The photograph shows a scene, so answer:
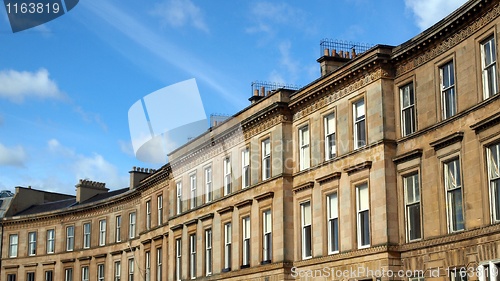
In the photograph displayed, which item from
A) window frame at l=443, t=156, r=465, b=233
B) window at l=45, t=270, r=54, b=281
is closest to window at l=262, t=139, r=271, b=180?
window frame at l=443, t=156, r=465, b=233

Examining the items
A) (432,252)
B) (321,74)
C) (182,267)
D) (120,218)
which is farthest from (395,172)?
(120,218)

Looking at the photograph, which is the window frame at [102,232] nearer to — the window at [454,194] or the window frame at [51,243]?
the window frame at [51,243]

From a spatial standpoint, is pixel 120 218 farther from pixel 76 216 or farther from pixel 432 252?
pixel 432 252

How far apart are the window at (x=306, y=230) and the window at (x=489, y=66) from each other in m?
13.2

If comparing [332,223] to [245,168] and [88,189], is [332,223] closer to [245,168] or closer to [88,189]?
[245,168]

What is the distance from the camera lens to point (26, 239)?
77375 mm

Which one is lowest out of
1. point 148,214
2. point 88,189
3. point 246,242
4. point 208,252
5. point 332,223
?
point 208,252

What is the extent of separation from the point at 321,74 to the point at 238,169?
7.70 metres

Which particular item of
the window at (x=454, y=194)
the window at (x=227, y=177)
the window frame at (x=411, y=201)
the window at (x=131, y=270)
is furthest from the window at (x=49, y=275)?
the window at (x=454, y=194)

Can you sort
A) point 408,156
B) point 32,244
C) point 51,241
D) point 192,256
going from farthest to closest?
point 32,244 → point 51,241 → point 192,256 → point 408,156

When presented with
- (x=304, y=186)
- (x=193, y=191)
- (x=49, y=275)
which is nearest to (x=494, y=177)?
(x=304, y=186)

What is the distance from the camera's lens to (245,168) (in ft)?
148

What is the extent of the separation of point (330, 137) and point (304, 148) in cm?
261

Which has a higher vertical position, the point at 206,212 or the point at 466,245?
the point at 206,212
